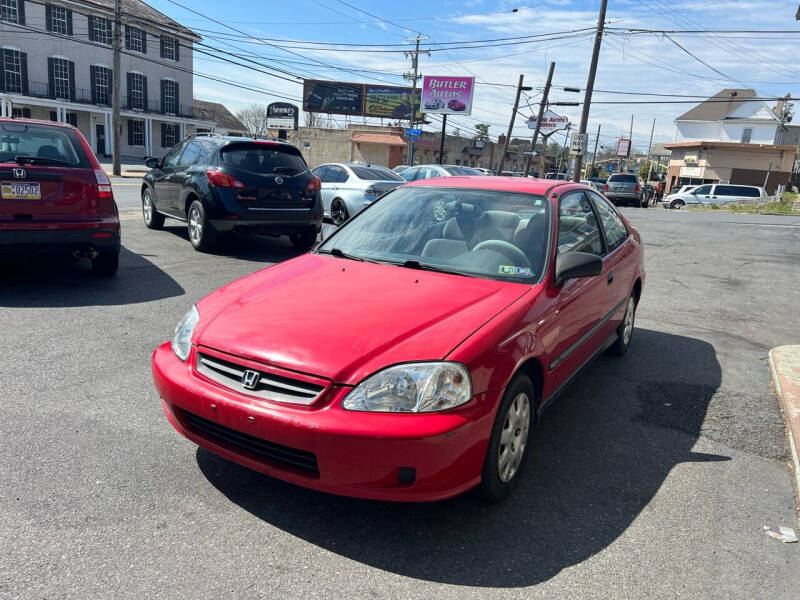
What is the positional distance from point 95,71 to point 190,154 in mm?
44502

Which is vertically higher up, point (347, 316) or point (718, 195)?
point (718, 195)

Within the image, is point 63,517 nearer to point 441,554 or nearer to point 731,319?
point 441,554

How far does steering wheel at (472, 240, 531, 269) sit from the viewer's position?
11.7 feet

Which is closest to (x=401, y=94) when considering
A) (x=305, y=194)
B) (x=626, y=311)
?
(x=305, y=194)

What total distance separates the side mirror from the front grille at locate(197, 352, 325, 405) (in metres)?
1.64

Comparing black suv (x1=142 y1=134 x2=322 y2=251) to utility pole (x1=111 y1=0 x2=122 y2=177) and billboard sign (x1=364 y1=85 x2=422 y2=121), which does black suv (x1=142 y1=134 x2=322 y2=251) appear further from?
billboard sign (x1=364 y1=85 x2=422 y2=121)

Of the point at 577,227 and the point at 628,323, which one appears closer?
the point at 577,227

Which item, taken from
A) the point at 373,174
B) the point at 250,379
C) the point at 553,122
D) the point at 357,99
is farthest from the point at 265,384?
the point at 357,99

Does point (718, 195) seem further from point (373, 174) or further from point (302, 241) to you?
point (302, 241)

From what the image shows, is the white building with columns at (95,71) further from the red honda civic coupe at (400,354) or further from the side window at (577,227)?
the red honda civic coupe at (400,354)

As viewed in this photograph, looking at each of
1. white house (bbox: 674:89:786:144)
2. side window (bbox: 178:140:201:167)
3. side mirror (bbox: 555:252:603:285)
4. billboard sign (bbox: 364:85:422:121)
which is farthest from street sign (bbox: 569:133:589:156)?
white house (bbox: 674:89:786:144)

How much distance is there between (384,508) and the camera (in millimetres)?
2904

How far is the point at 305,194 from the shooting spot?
29.6 ft

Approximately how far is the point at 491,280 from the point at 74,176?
4.91m
